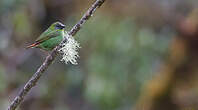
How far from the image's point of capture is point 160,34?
8875 millimetres

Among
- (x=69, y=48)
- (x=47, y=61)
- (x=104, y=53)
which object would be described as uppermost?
(x=104, y=53)

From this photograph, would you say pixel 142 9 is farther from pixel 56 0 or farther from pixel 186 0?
pixel 56 0

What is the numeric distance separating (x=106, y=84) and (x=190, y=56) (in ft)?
8.32

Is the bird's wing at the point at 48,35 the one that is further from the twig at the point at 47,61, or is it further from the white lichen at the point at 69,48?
the twig at the point at 47,61

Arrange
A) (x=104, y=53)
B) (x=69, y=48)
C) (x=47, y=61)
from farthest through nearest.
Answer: (x=104, y=53) < (x=69, y=48) < (x=47, y=61)

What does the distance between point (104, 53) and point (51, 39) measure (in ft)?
15.9

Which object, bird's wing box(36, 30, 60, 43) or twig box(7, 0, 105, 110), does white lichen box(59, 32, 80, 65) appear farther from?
bird's wing box(36, 30, 60, 43)

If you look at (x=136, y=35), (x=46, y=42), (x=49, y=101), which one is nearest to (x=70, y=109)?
(x=49, y=101)

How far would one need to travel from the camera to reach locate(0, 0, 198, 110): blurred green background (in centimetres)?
732

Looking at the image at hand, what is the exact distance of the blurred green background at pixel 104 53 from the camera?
7.32 m

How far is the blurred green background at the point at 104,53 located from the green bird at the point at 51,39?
236 cm

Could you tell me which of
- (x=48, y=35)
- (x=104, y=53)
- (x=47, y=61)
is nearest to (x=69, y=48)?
(x=47, y=61)

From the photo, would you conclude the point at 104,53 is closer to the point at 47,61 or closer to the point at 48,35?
the point at 48,35

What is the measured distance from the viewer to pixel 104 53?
7816mm
